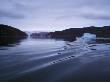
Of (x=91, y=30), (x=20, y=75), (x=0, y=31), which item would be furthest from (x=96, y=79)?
(x=0, y=31)

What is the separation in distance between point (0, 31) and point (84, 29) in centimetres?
6873

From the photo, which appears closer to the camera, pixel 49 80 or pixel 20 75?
pixel 49 80

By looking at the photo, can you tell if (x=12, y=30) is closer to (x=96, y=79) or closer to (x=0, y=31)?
(x=0, y=31)

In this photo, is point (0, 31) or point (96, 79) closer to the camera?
point (96, 79)

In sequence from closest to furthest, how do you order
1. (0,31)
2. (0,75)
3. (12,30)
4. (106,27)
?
(0,75) < (106,27) < (0,31) < (12,30)

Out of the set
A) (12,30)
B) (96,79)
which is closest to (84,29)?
(12,30)

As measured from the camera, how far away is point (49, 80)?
5.70 meters

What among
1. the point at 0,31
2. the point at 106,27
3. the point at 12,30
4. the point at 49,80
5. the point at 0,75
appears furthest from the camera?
the point at 12,30

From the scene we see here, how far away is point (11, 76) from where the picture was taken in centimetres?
597

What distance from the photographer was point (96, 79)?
6.05 meters

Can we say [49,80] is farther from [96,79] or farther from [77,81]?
[96,79]

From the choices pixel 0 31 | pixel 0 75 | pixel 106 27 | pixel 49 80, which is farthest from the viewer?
pixel 0 31

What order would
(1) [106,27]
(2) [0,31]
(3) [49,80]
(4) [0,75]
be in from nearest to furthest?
(3) [49,80] → (4) [0,75] → (1) [106,27] → (2) [0,31]

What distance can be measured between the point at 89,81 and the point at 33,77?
2004 mm
